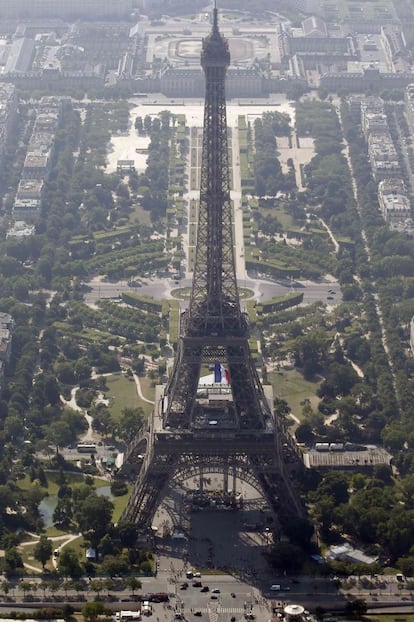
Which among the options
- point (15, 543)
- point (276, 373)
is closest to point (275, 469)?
point (15, 543)

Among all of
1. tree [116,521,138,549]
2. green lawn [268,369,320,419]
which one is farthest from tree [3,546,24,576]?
green lawn [268,369,320,419]

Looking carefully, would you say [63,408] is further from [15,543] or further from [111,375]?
[15,543]

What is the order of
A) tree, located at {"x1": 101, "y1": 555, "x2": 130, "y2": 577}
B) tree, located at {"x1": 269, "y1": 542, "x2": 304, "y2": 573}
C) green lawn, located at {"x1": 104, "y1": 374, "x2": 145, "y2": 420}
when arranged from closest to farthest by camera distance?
tree, located at {"x1": 101, "y1": 555, "x2": 130, "y2": 577} → tree, located at {"x1": 269, "y1": 542, "x2": 304, "y2": 573} → green lawn, located at {"x1": 104, "y1": 374, "x2": 145, "y2": 420}

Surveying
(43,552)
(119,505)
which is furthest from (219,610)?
(119,505)

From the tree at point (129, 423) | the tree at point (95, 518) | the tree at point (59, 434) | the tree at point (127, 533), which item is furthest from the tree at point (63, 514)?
the tree at point (129, 423)

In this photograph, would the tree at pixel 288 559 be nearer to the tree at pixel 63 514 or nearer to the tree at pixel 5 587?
the tree at pixel 63 514

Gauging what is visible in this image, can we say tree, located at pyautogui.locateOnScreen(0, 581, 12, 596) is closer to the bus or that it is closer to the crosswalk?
the crosswalk

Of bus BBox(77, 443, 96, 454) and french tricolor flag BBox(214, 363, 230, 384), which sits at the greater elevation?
french tricolor flag BBox(214, 363, 230, 384)
